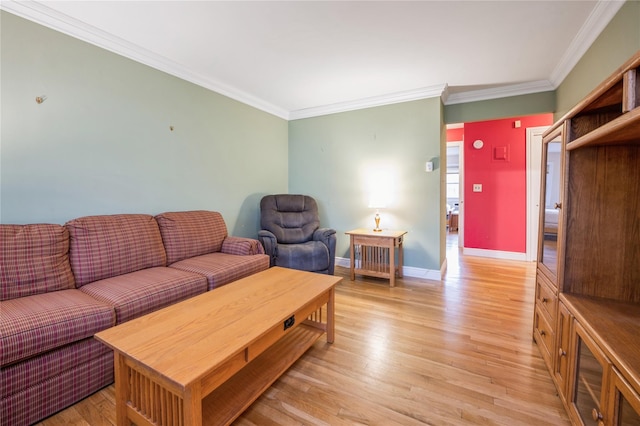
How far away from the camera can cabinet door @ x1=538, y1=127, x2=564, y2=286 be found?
1509 mm

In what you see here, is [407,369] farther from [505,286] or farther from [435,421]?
[505,286]

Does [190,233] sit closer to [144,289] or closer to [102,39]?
[144,289]

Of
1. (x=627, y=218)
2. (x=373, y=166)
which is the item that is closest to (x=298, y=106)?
(x=373, y=166)

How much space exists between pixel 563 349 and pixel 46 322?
2.53 metres

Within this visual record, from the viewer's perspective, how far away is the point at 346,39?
230cm

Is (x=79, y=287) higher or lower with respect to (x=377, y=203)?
lower

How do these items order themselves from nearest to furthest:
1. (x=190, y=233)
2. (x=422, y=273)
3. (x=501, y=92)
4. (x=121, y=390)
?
(x=121, y=390)
(x=190, y=233)
(x=501, y=92)
(x=422, y=273)

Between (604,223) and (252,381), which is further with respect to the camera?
(252,381)

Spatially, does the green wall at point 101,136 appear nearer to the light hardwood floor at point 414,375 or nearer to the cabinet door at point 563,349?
the light hardwood floor at point 414,375

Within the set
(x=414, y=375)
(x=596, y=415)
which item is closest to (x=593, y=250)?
(x=596, y=415)

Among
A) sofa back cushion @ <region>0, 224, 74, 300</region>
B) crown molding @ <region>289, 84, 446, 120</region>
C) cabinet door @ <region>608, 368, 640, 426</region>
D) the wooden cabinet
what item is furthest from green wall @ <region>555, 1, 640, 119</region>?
sofa back cushion @ <region>0, 224, 74, 300</region>

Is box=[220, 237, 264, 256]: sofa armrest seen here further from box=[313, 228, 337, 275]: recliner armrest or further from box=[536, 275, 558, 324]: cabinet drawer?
box=[536, 275, 558, 324]: cabinet drawer

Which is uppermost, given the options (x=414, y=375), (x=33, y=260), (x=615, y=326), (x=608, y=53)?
(x=608, y=53)

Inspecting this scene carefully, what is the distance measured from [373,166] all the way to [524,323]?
7.78 feet
